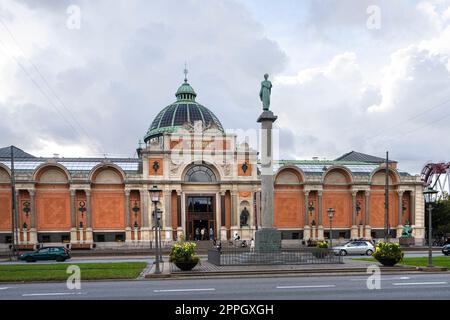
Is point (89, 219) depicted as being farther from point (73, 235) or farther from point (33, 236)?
point (33, 236)

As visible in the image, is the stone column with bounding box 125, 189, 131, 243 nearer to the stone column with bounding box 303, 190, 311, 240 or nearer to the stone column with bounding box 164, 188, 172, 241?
the stone column with bounding box 164, 188, 172, 241

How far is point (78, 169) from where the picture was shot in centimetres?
4909

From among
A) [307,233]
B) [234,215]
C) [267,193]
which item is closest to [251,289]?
[267,193]

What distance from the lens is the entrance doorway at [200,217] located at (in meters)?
48.6

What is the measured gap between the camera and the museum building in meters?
45.4

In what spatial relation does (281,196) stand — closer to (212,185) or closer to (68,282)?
(212,185)

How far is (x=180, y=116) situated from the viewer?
193ft

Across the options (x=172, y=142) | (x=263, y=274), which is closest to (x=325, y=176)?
(x=172, y=142)

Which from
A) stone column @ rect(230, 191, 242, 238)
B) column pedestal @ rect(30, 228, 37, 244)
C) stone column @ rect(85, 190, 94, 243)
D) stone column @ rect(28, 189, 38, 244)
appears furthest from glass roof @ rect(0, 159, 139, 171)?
A: stone column @ rect(230, 191, 242, 238)

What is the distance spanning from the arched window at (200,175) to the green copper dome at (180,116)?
10494mm

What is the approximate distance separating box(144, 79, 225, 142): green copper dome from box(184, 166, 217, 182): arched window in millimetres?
10494

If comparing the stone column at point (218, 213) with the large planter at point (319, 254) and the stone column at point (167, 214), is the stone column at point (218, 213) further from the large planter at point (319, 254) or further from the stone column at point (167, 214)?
the large planter at point (319, 254)

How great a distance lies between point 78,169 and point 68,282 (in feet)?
118
